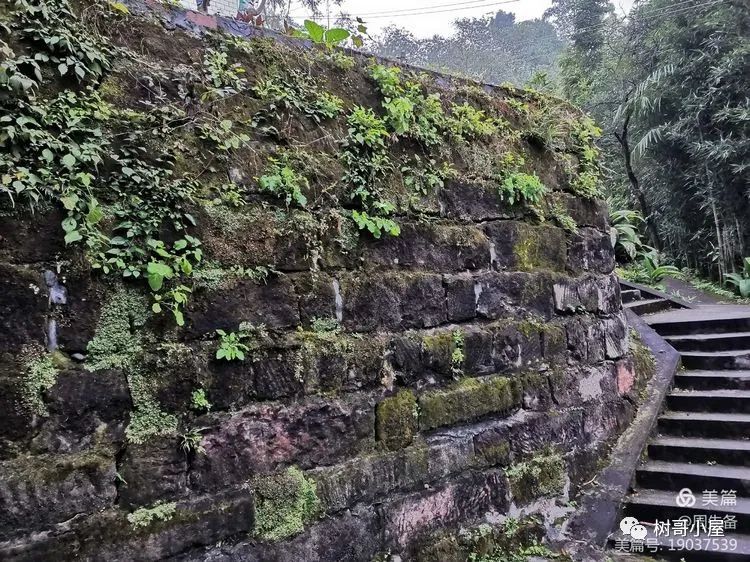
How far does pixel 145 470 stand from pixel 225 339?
505mm

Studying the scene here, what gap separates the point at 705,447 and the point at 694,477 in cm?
34

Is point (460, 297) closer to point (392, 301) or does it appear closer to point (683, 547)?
point (392, 301)

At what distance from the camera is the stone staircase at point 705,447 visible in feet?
9.79

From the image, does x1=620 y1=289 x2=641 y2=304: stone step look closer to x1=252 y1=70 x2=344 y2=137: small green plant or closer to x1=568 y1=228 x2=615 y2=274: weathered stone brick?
x1=568 y1=228 x2=615 y2=274: weathered stone brick

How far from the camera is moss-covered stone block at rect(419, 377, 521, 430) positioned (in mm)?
2420

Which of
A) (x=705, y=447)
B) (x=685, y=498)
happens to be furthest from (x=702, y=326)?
(x=685, y=498)

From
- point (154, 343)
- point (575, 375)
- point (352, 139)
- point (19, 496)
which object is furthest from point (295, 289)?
point (575, 375)

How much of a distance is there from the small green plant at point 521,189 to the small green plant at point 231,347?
175cm

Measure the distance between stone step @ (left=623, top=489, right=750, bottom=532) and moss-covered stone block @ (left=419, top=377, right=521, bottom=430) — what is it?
1.18m

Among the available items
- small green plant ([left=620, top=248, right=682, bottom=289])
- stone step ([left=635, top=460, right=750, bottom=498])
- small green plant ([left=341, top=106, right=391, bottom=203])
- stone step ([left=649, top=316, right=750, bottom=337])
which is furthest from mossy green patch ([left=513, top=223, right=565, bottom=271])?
small green plant ([left=620, top=248, right=682, bottom=289])

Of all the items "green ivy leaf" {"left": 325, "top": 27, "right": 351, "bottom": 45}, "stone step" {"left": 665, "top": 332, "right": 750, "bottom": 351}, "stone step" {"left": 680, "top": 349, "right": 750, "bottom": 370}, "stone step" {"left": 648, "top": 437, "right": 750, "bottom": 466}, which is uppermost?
"green ivy leaf" {"left": 325, "top": 27, "right": 351, "bottom": 45}

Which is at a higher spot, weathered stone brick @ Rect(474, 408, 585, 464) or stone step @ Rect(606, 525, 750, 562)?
weathered stone brick @ Rect(474, 408, 585, 464)

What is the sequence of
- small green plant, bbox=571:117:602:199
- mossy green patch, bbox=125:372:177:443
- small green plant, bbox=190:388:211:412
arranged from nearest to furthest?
mossy green patch, bbox=125:372:177:443 < small green plant, bbox=190:388:211:412 < small green plant, bbox=571:117:602:199

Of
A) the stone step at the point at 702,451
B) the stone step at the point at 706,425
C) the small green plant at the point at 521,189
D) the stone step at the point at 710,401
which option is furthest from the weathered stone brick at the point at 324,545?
the stone step at the point at 710,401
